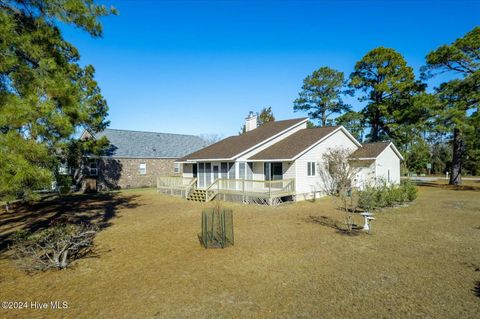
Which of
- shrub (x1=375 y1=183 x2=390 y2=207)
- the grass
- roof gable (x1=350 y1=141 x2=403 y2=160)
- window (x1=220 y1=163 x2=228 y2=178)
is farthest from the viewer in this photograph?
roof gable (x1=350 y1=141 x2=403 y2=160)

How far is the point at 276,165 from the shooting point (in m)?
20.7

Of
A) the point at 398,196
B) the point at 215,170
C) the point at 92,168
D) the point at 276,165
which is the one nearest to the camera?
the point at 398,196

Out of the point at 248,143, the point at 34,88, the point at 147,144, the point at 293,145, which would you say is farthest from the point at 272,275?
the point at 147,144

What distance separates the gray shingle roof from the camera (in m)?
31.5

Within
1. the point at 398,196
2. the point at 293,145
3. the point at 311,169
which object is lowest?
the point at 398,196

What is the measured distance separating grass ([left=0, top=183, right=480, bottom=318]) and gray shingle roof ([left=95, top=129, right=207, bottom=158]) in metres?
20.1

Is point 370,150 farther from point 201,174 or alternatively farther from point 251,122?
point 201,174

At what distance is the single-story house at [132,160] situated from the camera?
28.8 m

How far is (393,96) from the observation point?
31656 mm

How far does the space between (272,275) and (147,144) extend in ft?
101

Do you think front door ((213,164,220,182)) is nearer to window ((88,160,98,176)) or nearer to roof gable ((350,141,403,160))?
roof gable ((350,141,403,160))

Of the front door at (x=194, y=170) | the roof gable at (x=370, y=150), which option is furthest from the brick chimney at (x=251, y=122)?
the roof gable at (x=370, y=150)

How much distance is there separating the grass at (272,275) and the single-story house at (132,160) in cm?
1735

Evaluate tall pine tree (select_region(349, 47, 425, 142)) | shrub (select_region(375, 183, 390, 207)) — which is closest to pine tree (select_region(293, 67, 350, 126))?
tall pine tree (select_region(349, 47, 425, 142))
